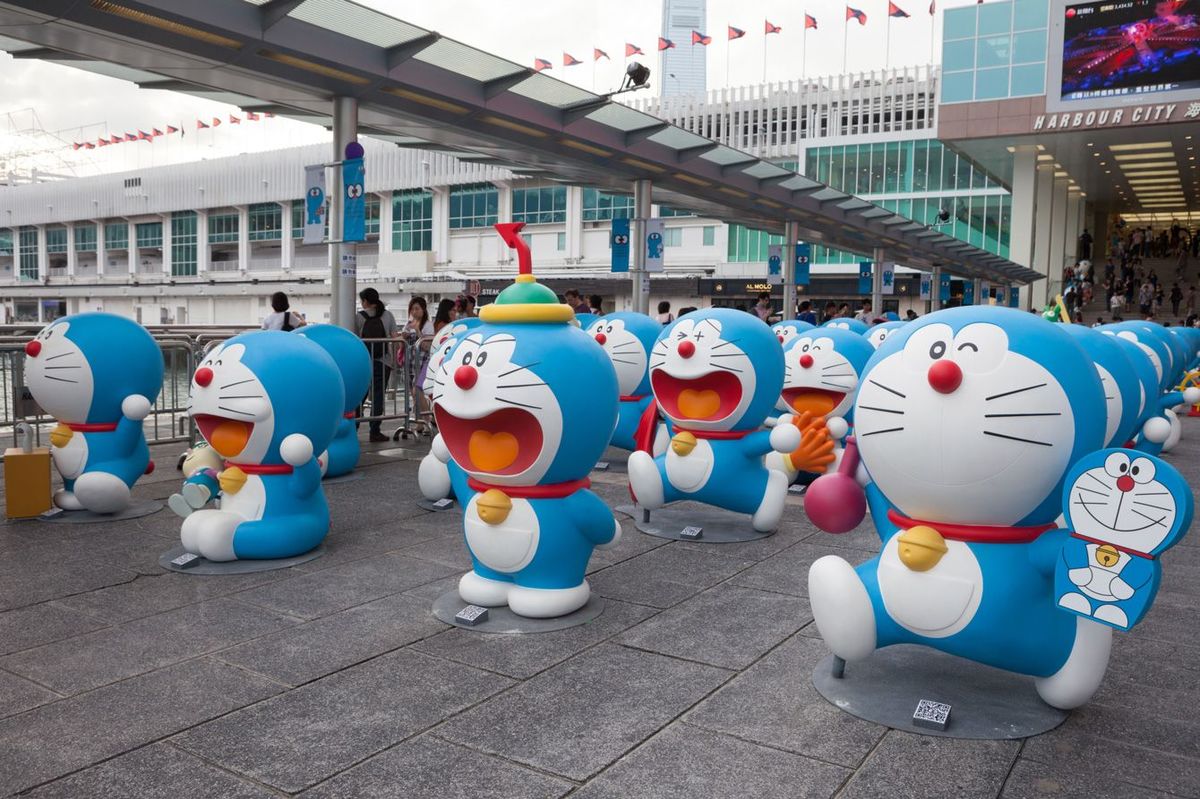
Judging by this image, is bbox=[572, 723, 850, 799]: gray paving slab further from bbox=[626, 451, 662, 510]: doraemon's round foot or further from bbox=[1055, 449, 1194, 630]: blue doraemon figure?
Answer: bbox=[626, 451, 662, 510]: doraemon's round foot

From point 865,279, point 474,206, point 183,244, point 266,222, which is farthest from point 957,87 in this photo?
point 183,244

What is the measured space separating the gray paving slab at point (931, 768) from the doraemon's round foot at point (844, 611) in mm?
378

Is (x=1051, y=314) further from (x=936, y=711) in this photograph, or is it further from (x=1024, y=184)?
(x=1024, y=184)

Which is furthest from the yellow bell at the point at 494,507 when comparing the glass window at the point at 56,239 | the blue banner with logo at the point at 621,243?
the glass window at the point at 56,239

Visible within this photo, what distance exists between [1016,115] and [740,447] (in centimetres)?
2676

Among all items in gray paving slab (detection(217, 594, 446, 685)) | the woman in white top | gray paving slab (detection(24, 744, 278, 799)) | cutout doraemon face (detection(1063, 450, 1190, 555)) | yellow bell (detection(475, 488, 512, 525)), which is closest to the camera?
gray paving slab (detection(24, 744, 278, 799))

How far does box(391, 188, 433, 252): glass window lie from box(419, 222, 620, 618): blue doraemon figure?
47135 mm

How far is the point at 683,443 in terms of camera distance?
714 centimetres

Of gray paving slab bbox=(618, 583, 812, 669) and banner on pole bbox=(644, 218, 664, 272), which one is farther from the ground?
banner on pole bbox=(644, 218, 664, 272)

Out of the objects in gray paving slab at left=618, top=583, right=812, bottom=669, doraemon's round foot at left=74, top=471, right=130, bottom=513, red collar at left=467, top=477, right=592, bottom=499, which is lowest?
gray paving slab at left=618, top=583, right=812, bottom=669

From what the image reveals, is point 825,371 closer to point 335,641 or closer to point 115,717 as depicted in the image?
point 335,641

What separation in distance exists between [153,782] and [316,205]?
781cm

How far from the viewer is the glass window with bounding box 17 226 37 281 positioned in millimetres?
63969

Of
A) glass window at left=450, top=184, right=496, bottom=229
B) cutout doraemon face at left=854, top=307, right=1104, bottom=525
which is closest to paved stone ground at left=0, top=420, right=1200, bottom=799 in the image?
cutout doraemon face at left=854, top=307, right=1104, bottom=525
